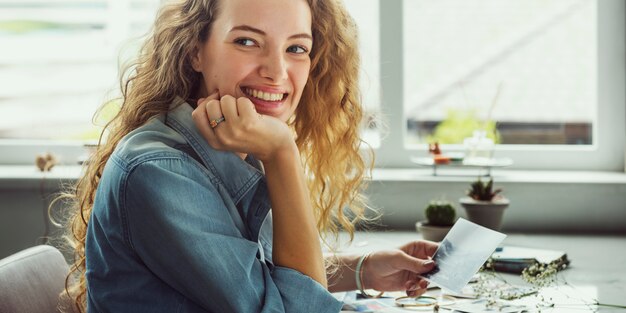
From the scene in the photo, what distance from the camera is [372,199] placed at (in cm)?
296

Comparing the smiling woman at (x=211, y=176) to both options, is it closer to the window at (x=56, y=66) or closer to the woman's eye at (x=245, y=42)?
the woman's eye at (x=245, y=42)

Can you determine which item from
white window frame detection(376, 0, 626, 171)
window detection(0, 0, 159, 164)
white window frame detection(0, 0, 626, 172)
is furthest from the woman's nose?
window detection(0, 0, 159, 164)

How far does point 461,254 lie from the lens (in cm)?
178

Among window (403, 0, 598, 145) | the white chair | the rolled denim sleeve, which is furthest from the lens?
window (403, 0, 598, 145)

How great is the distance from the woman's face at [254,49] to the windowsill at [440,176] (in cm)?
138

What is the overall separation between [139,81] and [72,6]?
6.40 ft

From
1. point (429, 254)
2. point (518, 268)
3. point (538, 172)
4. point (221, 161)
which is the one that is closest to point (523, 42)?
point (538, 172)

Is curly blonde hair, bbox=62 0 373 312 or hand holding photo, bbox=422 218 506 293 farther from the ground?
curly blonde hair, bbox=62 0 373 312

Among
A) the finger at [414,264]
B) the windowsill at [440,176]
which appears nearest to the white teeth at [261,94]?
the finger at [414,264]

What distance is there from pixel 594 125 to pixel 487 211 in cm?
81

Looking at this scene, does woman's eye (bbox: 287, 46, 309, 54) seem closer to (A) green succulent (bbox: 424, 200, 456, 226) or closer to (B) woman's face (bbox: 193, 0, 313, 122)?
(B) woman's face (bbox: 193, 0, 313, 122)

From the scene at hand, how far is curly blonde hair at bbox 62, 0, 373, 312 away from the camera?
1.59 meters

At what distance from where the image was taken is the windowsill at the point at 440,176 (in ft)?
9.37

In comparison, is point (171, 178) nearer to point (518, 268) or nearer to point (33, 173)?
point (518, 268)
